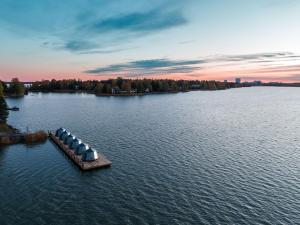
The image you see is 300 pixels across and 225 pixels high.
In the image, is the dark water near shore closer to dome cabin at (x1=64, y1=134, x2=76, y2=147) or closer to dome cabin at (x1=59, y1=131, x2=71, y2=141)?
dome cabin at (x1=59, y1=131, x2=71, y2=141)

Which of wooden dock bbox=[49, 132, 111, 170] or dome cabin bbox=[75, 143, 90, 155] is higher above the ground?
dome cabin bbox=[75, 143, 90, 155]

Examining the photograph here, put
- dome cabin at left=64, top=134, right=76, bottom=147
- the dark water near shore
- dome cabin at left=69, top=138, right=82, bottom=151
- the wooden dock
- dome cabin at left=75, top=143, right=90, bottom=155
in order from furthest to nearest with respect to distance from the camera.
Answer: dome cabin at left=64, top=134, right=76, bottom=147, dome cabin at left=69, top=138, right=82, bottom=151, dome cabin at left=75, top=143, right=90, bottom=155, the wooden dock, the dark water near shore

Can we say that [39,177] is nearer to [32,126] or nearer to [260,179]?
[260,179]

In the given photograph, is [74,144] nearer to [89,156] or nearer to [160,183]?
[89,156]

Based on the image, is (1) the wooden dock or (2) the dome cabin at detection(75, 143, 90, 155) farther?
(2) the dome cabin at detection(75, 143, 90, 155)

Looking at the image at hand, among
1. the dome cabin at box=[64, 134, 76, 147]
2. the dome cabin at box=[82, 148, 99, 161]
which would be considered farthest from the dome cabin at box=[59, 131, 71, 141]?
the dome cabin at box=[82, 148, 99, 161]

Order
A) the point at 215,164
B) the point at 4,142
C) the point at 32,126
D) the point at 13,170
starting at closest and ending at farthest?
the point at 13,170 < the point at 215,164 < the point at 4,142 < the point at 32,126

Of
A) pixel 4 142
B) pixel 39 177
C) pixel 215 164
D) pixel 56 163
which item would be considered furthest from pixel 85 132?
pixel 215 164

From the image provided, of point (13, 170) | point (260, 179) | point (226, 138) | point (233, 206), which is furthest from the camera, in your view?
point (226, 138)
